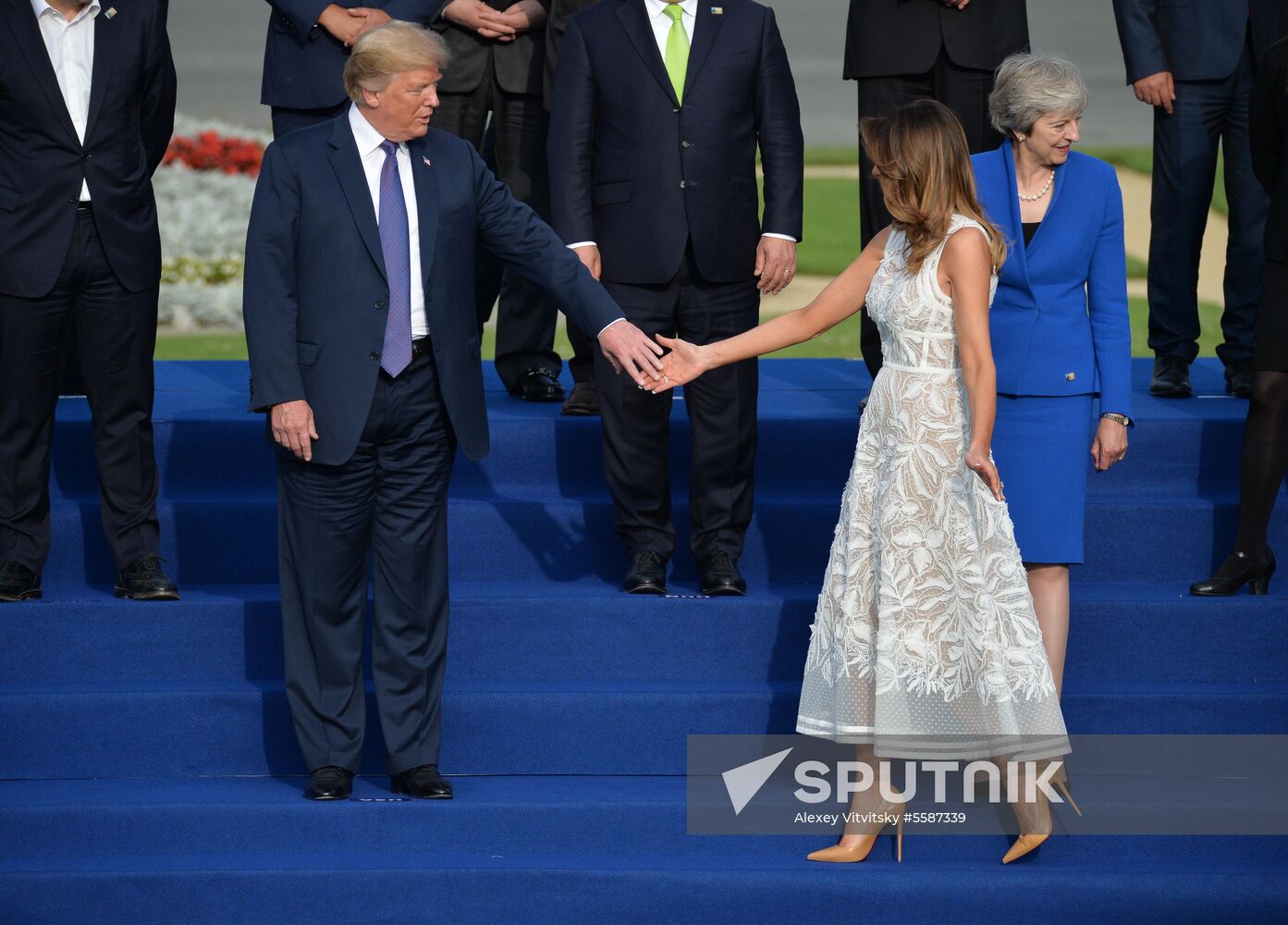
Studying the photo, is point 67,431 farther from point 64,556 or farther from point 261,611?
point 261,611

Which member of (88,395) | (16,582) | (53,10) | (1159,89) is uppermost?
(53,10)

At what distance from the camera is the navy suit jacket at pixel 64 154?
14.2 feet

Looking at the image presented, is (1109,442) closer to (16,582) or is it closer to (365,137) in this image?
(365,137)

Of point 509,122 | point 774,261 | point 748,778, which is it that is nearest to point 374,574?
point 748,778

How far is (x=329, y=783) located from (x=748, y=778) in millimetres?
968

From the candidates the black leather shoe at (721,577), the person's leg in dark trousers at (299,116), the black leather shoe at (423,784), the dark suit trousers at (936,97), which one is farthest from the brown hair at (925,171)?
the person's leg in dark trousers at (299,116)

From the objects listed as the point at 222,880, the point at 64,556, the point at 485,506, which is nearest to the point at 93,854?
the point at 222,880

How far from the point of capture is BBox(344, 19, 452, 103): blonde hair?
12.1 feet

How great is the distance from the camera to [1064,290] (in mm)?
3883

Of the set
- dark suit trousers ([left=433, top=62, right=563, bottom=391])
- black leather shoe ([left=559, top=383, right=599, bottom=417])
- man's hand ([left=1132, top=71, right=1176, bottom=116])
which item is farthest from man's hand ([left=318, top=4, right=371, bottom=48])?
man's hand ([left=1132, top=71, right=1176, bottom=116])

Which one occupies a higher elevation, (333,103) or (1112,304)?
(333,103)

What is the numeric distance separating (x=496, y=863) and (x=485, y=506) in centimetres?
119

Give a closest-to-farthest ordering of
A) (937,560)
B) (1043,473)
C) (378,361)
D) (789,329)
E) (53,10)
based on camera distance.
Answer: (937,560) < (378,361) < (1043,473) < (789,329) < (53,10)

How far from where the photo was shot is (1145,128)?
11000mm
